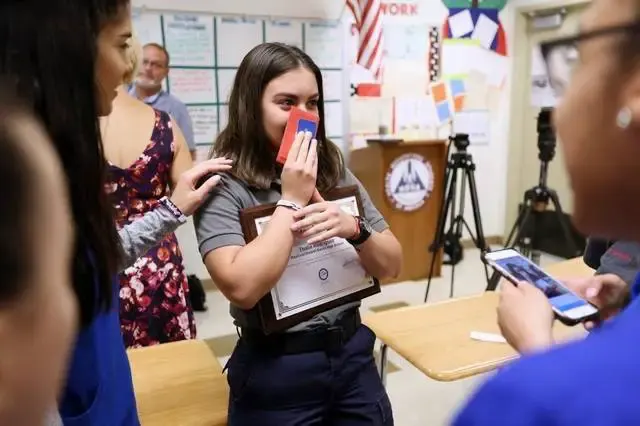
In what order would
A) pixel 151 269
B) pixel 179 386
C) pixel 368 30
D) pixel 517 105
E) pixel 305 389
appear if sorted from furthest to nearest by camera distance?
pixel 517 105 → pixel 368 30 → pixel 151 269 → pixel 179 386 → pixel 305 389

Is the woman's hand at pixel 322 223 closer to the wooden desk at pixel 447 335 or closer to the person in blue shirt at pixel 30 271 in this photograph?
the wooden desk at pixel 447 335

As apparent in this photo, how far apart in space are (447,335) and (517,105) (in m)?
3.88

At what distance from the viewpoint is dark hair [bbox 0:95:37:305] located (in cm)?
37

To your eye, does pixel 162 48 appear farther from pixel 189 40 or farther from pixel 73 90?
pixel 73 90

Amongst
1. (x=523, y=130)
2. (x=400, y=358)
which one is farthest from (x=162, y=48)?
(x=523, y=130)

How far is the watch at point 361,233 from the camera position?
4.14 feet

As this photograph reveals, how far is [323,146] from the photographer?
141cm

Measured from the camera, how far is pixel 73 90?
0.62 m

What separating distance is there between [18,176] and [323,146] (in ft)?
3.50

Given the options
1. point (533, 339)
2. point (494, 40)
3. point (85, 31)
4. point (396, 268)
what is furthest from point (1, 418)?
point (494, 40)

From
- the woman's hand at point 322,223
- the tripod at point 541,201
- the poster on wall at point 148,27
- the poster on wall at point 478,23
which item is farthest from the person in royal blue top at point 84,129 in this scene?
the poster on wall at point 478,23

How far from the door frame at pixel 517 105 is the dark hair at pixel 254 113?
157 inches

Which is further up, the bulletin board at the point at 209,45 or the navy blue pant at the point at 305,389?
the bulletin board at the point at 209,45

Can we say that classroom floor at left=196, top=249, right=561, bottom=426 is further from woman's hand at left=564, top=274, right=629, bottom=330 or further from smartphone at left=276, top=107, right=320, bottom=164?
smartphone at left=276, top=107, right=320, bottom=164
